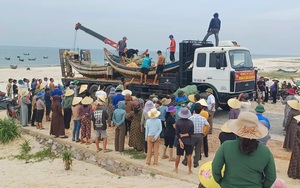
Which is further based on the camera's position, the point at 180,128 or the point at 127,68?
the point at 127,68

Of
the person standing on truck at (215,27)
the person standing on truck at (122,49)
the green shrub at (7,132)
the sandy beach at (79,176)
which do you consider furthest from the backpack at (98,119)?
the person standing on truck at (122,49)

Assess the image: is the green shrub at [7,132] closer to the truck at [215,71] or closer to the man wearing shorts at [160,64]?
the truck at [215,71]

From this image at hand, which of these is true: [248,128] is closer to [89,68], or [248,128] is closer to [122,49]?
[122,49]

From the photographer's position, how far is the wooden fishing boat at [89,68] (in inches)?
664

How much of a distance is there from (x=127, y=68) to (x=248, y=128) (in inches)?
478

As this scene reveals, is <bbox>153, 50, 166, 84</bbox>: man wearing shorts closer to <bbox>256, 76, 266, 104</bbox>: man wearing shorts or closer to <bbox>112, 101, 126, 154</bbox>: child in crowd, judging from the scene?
<bbox>256, 76, 266, 104</bbox>: man wearing shorts

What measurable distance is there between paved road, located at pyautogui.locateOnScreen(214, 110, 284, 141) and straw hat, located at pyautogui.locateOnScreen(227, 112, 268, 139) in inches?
273

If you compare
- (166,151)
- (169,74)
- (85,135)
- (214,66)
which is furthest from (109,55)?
(166,151)

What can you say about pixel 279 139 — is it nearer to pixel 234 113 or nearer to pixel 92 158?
pixel 234 113

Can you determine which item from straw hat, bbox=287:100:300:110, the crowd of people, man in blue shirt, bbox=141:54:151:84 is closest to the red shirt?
man in blue shirt, bbox=141:54:151:84

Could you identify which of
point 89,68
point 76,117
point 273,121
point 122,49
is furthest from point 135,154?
point 89,68

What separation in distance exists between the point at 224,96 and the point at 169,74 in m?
2.50

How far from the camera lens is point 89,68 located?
1742 cm

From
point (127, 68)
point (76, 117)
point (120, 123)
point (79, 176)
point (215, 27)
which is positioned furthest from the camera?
point (127, 68)
